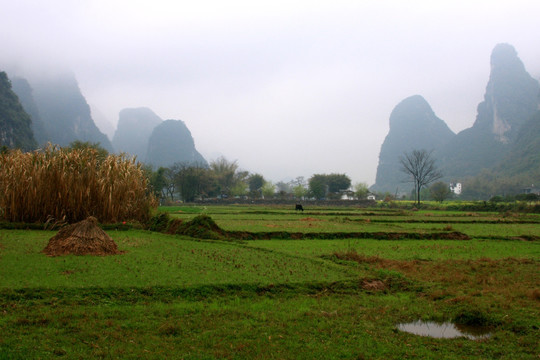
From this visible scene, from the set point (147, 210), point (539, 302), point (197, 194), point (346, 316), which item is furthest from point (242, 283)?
point (197, 194)

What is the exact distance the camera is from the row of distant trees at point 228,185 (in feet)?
256

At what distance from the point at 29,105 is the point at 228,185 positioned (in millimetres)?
82288

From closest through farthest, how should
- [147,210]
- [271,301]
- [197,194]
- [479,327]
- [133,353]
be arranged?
1. [133,353]
2. [479,327]
3. [271,301]
4. [147,210]
5. [197,194]

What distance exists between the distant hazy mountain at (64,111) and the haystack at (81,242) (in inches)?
5597

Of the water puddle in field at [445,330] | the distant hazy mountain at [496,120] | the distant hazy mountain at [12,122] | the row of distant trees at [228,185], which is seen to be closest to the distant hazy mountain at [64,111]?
the distant hazy mountain at [12,122]

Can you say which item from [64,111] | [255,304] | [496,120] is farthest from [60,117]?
[255,304]

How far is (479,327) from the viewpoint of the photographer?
266 inches

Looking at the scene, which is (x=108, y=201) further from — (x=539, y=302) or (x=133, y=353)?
(x=539, y=302)

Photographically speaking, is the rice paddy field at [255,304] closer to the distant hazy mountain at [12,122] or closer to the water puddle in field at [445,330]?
Result: the water puddle in field at [445,330]

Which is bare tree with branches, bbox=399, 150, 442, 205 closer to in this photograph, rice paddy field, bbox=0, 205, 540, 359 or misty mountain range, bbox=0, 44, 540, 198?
misty mountain range, bbox=0, 44, 540, 198

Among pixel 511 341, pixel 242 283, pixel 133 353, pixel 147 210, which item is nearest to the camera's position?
pixel 133 353

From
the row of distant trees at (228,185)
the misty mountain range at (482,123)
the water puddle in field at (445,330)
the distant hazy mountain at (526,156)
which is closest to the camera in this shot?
the water puddle in field at (445,330)

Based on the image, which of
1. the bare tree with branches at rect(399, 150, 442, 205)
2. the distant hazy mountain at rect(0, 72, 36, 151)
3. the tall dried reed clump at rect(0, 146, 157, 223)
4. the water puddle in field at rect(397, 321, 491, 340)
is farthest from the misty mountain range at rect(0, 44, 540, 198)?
the water puddle in field at rect(397, 321, 491, 340)

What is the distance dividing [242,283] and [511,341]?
4838mm
